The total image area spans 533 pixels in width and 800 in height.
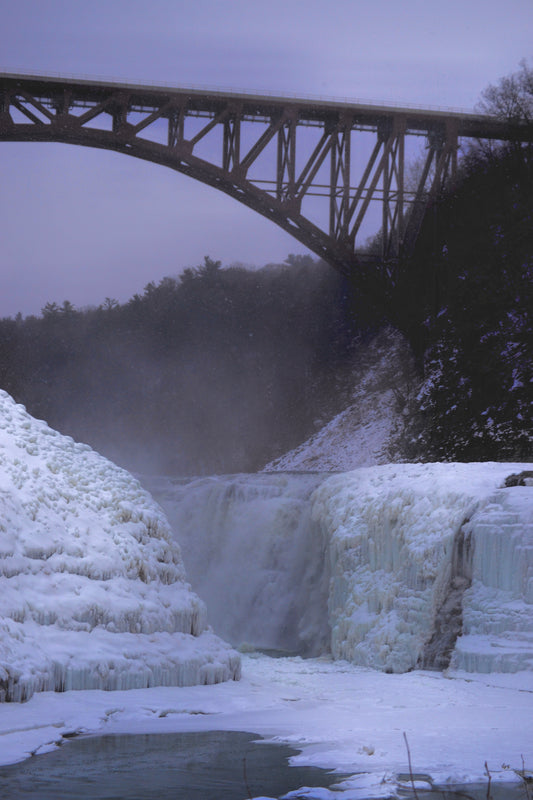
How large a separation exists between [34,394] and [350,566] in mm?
42926

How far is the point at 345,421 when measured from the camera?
4288 cm

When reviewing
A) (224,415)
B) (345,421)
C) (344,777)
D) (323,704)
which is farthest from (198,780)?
(224,415)

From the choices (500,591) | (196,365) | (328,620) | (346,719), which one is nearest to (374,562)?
(328,620)

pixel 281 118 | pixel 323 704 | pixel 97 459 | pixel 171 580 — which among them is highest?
pixel 281 118

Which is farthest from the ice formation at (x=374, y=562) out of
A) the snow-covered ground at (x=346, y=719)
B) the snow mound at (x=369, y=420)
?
the snow mound at (x=369, y=420)

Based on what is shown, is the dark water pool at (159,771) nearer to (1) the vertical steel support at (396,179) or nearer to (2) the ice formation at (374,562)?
(2) the ice formation at (374,562)

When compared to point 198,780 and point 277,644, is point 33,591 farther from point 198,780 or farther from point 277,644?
point 277,644

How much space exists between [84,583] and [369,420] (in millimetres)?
28070

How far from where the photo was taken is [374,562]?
742 inches

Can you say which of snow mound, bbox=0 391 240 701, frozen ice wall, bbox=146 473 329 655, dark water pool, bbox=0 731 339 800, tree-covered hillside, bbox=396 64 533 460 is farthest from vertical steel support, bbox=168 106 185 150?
dark water pool, bbox=0 731 339 800

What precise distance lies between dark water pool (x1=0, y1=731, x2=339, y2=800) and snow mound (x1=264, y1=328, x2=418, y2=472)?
2527 cm

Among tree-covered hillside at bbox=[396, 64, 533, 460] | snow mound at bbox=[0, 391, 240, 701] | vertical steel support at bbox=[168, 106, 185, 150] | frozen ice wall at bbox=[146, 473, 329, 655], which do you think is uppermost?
vertical steel support at bbox=[168, 106, 185, 150]

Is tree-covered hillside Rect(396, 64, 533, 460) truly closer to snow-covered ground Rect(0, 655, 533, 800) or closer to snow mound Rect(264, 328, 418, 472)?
snow mound Rect(264, 328, 418, 472)

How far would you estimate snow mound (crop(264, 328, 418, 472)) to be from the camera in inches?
1495
